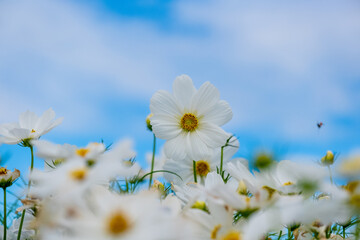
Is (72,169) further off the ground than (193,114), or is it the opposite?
(193,114)

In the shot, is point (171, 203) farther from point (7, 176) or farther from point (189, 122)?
point (189, 122)

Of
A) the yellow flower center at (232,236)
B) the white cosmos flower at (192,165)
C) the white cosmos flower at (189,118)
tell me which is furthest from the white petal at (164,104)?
the yellow flower center at (232,236)

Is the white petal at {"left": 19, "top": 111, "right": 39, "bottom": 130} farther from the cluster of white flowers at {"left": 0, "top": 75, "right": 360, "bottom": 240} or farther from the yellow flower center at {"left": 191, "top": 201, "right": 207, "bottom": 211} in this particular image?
the yellow flower center at {"left": 191, "top": 201, "right": 207, "bottom": 211}

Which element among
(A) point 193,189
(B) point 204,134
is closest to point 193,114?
(B) point 204,134

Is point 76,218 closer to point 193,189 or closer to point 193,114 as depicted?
point 193,189

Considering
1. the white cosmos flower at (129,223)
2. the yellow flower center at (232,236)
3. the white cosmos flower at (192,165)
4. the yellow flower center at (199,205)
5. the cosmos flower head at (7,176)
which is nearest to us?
the white cosmos flower at (129,223)

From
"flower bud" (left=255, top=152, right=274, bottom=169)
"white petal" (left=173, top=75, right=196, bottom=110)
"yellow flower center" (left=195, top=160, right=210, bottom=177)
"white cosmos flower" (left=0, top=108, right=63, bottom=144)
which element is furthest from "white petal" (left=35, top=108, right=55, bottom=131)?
"flower bud" (left=255, top=152, right=274, bottom=169)

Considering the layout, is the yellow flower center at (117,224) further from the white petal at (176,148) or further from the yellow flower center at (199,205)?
the white petal at (176,148)
